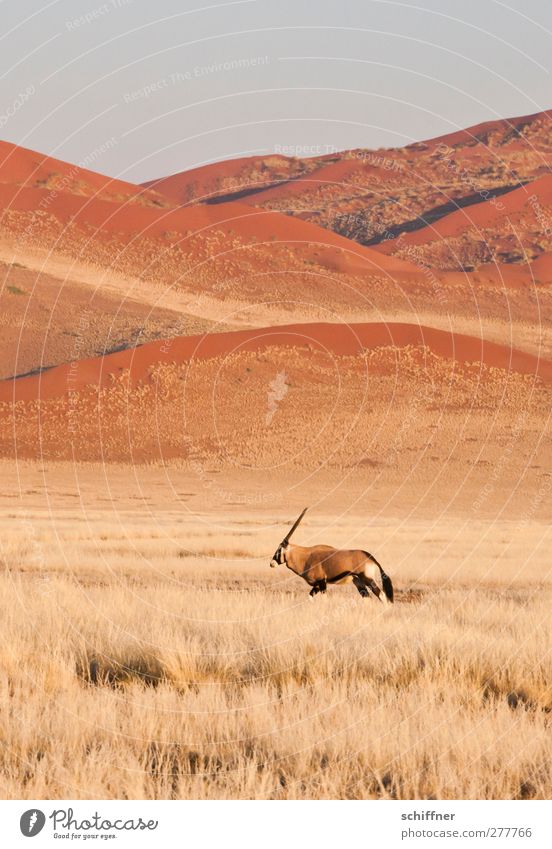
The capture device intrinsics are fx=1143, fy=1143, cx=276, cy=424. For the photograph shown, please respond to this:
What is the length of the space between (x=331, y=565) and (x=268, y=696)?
5.72 m

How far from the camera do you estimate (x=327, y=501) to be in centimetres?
5712

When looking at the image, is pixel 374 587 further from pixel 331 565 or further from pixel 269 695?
pixel 269 695

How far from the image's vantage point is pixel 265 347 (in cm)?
8431

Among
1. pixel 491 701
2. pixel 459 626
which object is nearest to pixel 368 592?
pixel 459 626

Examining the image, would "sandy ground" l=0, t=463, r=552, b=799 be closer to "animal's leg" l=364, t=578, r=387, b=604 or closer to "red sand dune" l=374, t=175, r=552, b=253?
"animal's leg" l=364, t=578, r=387, b=604

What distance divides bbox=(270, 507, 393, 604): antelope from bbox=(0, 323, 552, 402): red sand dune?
62.0 m

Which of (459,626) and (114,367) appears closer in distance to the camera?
(459,626)

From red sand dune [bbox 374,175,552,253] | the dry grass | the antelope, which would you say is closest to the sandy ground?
the dry grass

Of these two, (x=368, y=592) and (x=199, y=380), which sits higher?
(x=199, y=380)

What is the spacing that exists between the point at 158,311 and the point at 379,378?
84.3 ft

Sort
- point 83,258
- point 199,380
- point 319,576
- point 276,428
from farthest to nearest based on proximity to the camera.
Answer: point 83,258 < point 199,380 < point 276,428 < point 319,576

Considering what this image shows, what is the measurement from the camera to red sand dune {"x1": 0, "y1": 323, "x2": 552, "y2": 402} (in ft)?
262

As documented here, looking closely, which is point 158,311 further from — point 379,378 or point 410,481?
point 410,481

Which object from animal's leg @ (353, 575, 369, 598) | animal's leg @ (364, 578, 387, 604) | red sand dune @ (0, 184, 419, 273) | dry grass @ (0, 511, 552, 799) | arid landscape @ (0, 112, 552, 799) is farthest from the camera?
red sand dune @ (0, 184, 419, 273)
